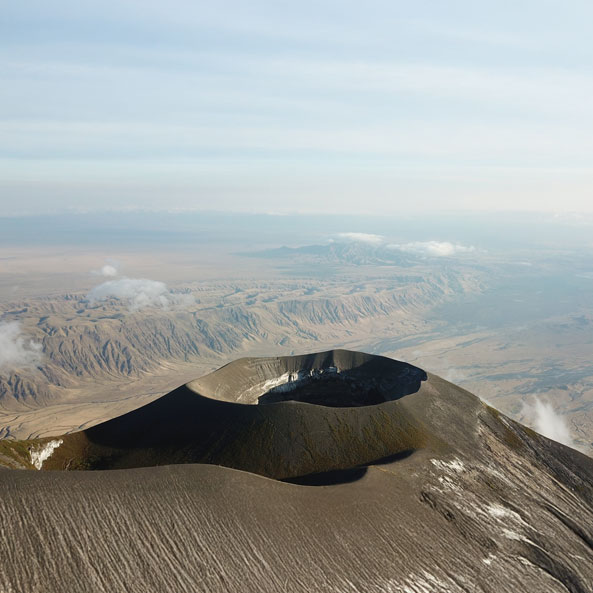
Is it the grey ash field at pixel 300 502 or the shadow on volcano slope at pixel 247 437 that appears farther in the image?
the shadow on volcano slope at pixel 247 437

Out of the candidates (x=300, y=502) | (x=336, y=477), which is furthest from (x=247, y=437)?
(x=300, y=502)

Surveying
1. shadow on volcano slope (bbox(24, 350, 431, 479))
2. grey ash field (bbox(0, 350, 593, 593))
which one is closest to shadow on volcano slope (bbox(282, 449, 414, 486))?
grey ash field (bbox(0, 350, 593, 593))

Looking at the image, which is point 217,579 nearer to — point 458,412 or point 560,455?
point 458,412

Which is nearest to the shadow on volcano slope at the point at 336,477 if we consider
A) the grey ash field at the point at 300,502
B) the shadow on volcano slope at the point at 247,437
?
the grey ash field at the point at 300,502

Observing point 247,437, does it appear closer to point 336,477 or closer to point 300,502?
point 336,477

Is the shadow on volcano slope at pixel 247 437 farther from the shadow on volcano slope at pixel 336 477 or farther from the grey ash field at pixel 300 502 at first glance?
the shadow on volcano slope at pixel 336 477

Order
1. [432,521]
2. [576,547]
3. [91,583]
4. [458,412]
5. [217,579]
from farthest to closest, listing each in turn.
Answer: [458,412] → [576,547] → [432,521] → [217,579] → [91,583]

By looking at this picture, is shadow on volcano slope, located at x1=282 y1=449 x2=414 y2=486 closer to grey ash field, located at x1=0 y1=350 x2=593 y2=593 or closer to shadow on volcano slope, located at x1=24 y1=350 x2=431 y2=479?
grey ash field, located at x1=0 y1=350 x2=593 y2=593

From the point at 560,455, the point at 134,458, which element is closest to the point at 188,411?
the point at 134,458
